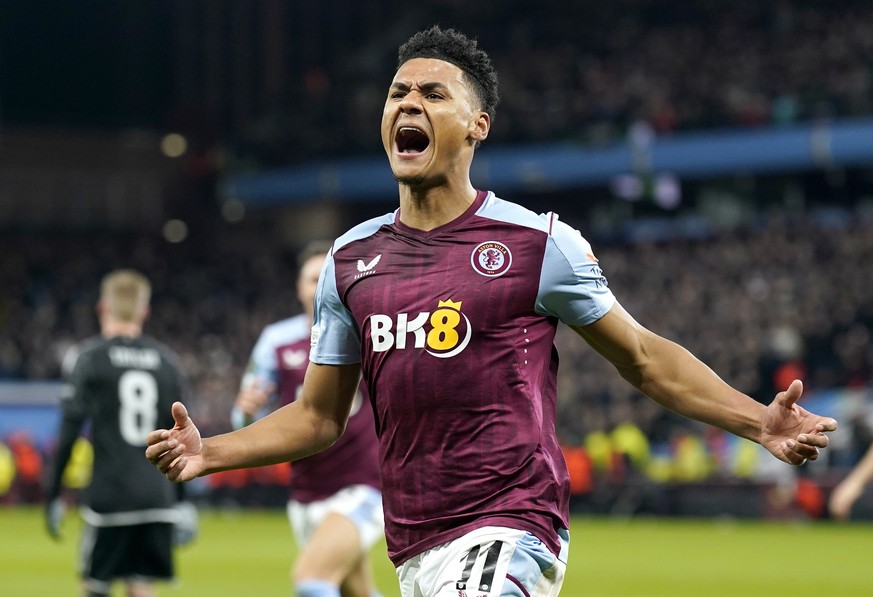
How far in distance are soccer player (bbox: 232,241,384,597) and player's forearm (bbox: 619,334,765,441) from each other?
317 cm

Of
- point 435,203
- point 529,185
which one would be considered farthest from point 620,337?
point 529,185

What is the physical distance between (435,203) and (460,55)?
447 millimetres

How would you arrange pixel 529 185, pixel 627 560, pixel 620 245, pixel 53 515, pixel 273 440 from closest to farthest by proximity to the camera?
pixel 273 440
pixel 53 515
pixel 627 560
pixel 620 245
pixel 529 185

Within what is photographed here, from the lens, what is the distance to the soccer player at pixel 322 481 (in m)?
7.10

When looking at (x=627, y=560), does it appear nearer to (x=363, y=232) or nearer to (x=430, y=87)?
(x=363, y=232)

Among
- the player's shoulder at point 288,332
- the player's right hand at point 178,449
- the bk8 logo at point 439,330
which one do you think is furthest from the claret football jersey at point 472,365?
the player's shoulder at point 288,332

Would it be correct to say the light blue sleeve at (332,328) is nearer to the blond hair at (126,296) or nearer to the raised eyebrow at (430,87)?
the raised eyebrow at (430,87)

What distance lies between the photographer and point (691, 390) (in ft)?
13.5

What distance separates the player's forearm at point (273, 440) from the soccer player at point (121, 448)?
4272 millimetres

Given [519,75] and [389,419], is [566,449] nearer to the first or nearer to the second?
[519,75]

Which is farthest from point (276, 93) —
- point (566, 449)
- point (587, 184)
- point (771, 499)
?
point (771, 499)

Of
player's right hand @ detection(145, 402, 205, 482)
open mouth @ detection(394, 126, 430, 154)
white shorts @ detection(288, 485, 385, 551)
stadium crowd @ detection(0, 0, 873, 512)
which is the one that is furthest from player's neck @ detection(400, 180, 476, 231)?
stadium crowd @ detection(0, 0, 873, 512)

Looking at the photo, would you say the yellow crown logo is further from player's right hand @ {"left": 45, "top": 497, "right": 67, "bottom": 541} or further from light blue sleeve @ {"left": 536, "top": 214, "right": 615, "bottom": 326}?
player's right hand @ {"left": 45, "top": 497, "right": 67, "bottom": 541}

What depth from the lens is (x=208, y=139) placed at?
42344 millimetres
